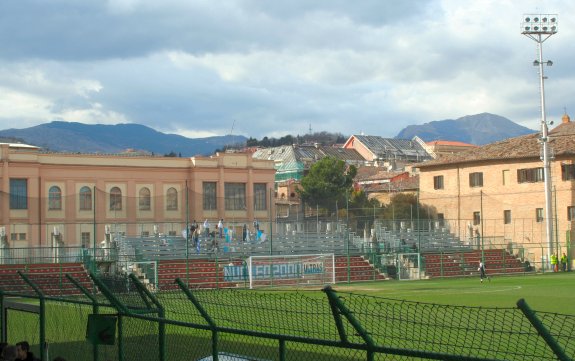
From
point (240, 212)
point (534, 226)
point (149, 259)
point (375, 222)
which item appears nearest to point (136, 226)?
point (149, 259)

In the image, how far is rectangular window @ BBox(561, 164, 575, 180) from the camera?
6588 cm

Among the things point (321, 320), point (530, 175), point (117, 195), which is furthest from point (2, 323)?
point (530, 175)

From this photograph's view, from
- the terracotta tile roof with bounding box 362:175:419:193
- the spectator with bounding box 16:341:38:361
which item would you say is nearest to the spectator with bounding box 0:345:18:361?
the spectator with bounding box 16:341:38:361

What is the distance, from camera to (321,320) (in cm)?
2148

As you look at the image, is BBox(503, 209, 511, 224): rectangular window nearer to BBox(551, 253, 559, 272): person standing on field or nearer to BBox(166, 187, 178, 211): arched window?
BBox(551, 253, 559, 272): person standing on field

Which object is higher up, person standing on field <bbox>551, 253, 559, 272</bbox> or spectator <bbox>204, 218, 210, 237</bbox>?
spectator <bbox>204, 218, 210, 237</bbox>

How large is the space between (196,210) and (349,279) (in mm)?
9227

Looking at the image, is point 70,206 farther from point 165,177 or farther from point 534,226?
point 534,226

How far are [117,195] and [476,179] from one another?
3838 cm

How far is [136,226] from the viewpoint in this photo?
43.8 m

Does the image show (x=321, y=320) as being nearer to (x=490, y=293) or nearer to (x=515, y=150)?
(x=490, y=293)

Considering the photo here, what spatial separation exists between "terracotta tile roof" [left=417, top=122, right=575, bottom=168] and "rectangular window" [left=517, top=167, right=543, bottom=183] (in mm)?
1074

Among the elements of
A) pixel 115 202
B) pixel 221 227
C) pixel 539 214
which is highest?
pixel 115 202

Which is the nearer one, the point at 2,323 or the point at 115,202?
the point at 2,323
